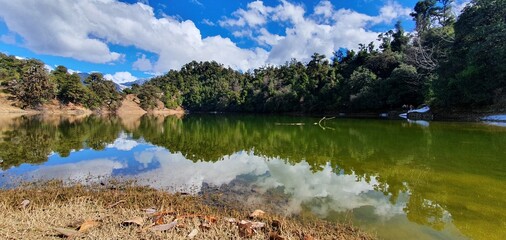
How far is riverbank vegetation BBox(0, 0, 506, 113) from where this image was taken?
2750cm

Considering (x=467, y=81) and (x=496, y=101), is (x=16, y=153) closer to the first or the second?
(x=467, y=81)

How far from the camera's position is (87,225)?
4.45m

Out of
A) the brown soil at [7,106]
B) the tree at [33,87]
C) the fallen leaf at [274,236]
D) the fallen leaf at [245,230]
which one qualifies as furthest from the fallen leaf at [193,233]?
the tree at [33,87]

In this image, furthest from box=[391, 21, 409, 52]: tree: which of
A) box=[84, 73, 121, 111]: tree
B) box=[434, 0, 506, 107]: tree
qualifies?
box=[84, 73, 121, 111]: tree

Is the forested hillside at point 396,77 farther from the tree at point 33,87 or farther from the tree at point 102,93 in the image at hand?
the tree at point 33,87

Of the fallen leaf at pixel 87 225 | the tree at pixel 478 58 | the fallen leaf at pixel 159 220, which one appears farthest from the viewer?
the tree at pixel 478 58

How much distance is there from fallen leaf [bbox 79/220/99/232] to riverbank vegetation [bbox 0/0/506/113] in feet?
104

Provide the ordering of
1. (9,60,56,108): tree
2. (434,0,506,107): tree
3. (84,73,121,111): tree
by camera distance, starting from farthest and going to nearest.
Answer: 1. (84,73,121,111): tree
2. (9,60,56,108): tree
3. (434,0,506,107): tree

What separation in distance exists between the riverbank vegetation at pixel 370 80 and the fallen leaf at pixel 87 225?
31567 millimetres

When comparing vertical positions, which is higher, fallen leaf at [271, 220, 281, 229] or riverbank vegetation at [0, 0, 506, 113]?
riverbank vegetation at [0, 0, 506, 113]

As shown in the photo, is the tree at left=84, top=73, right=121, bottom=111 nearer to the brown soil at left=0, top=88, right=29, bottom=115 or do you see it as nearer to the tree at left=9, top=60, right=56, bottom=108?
the tree at left=9, top=60, right=56, bottom=108

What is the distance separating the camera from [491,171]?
894 cm

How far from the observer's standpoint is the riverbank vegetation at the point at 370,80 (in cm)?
2750

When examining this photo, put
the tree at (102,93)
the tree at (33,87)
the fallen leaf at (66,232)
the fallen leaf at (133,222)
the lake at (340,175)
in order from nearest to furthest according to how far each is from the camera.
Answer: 1. the fallen leaf at (66,232)
2. the fallen leaf at (133,222)
3. the lake at (340,175)
4. the tree at (33,87)
5. the tree at (102,93)
